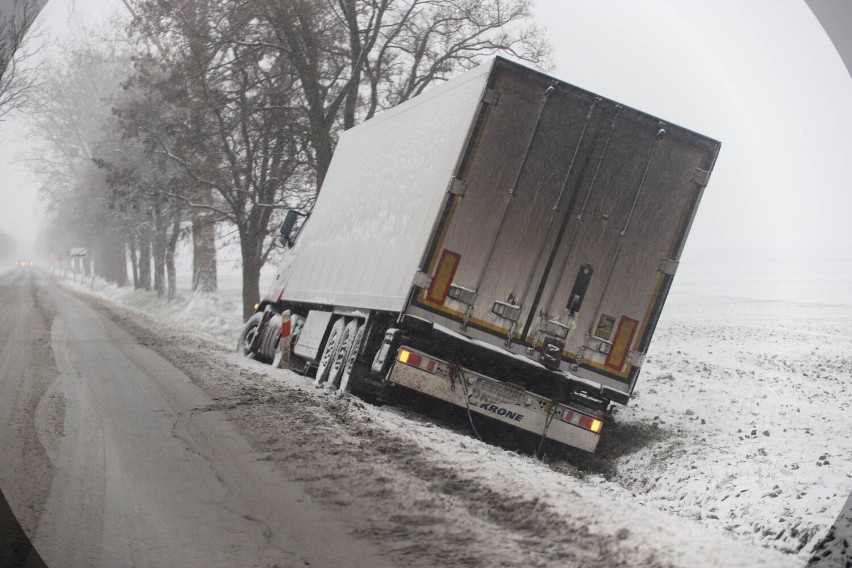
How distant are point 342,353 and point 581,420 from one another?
3.29 metres

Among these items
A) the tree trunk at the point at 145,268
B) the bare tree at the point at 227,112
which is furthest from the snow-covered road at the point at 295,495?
the tree trunk at the point at 145,268

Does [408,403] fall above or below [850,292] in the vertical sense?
below

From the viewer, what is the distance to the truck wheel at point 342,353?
34.4ft

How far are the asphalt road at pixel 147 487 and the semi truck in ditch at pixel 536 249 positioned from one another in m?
2.49

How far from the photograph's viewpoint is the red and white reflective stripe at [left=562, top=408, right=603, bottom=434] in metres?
9.07

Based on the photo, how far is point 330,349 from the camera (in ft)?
37.8

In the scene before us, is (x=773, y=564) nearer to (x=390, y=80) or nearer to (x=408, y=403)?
(x=408, y=403)

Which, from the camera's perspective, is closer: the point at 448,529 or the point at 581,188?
the point at 448,529

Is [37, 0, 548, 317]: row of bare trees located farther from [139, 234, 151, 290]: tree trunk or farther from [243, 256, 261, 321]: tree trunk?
[139, 234, 151, 290]: tree trunk

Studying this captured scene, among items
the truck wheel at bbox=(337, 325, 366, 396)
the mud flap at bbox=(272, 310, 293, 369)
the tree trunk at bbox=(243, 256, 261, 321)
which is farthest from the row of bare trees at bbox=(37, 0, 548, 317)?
the truck wheel at bbox=(337, 325, 366, 396)

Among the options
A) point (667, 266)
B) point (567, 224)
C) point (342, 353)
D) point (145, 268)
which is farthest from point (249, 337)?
point (145, 268)

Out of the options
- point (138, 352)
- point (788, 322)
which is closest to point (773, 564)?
point (138, 352)

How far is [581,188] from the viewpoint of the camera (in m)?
8.57

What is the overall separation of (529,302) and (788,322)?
18725mm
